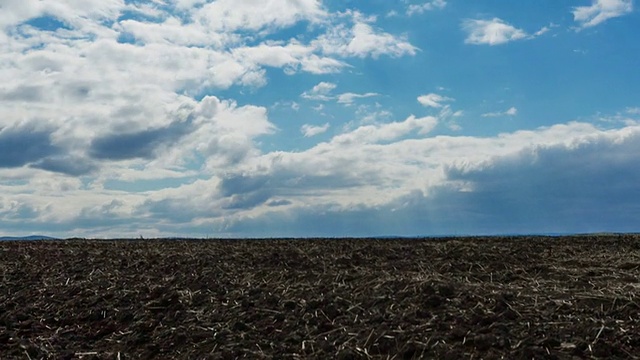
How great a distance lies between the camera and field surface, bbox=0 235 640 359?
9.35m

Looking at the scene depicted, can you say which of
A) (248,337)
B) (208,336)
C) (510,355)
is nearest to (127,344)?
(208,336)

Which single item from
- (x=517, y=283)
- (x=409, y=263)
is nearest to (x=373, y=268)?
(x=409, y=263)

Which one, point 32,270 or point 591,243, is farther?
point 591,243

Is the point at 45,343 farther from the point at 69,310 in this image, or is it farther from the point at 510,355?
the point at 510,355

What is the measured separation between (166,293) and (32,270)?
5.53 metres

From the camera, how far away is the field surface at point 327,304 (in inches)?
368

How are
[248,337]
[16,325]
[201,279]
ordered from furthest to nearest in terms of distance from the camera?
[201,279]
[16,325]
[248,337]

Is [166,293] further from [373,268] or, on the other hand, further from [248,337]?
[373,268]

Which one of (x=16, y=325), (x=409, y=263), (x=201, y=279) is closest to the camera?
(x=16, y=325)

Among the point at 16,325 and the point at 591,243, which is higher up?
the point at 591,243

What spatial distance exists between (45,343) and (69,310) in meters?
1.46

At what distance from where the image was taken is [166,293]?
42.5 feet

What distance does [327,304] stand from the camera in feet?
36.4

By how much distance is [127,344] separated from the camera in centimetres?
1105
